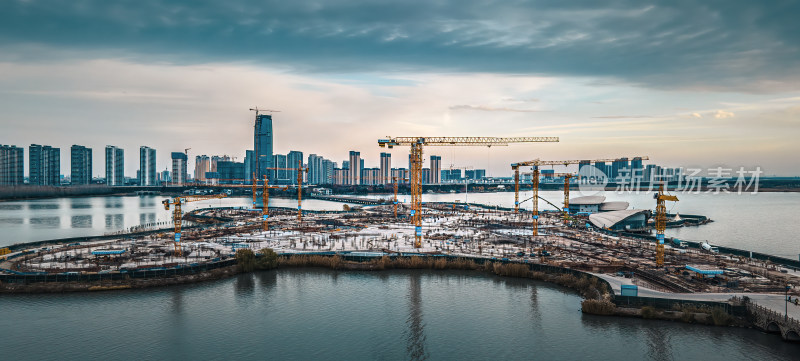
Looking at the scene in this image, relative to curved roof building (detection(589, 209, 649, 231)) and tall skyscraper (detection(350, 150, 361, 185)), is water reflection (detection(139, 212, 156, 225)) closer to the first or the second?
curved roof building (detection(589, 209, 649, 231))

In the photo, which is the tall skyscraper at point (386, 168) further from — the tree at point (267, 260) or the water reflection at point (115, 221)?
the tree at point (267, 260)

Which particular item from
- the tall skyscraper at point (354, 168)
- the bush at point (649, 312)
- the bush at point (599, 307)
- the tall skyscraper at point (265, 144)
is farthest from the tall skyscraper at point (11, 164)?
the bush at point (649, 312)

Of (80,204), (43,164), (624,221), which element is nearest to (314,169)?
(43,164)

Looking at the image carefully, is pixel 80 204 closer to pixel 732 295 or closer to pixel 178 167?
pixel 178 167

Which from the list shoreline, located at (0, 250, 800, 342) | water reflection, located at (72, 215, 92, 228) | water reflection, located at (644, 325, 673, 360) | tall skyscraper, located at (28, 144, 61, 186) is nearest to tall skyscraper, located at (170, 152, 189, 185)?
tall skyscraper, located at (28, 144, 61, 186)

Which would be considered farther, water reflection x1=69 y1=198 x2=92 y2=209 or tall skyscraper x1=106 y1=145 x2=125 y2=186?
tall skyscraper x1=106 y1=145 x2=125 y2=186

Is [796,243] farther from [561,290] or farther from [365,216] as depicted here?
[365,216]
